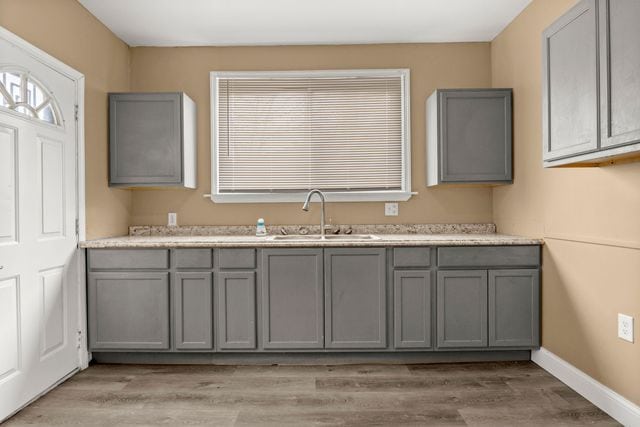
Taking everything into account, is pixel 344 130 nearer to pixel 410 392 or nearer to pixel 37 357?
pixel 410 392

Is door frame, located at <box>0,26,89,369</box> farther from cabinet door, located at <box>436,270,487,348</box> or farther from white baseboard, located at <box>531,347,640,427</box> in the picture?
white baseboard, located at <box>531,347,640,427</box>

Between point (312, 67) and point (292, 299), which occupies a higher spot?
point (312, 67)

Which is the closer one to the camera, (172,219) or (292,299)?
(292,299)

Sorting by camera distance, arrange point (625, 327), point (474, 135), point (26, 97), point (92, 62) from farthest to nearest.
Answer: point (474, 135)
point (92, 62)
point (26, 97)
point (625, 327)

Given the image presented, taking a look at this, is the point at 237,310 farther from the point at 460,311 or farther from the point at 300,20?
the point at 300,20

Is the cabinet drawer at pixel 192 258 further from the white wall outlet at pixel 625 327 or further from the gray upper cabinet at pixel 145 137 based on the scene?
the white wall outlet at pixel 625 327

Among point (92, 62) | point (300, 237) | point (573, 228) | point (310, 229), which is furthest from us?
point (310, 229)

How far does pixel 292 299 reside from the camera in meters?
2.90

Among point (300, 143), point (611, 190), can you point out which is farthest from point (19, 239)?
point (611, 190)

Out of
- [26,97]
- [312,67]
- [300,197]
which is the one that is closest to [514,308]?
[300,197]

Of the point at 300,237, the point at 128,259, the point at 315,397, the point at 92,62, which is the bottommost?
the point at 315,397

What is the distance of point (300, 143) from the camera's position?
3605 mm

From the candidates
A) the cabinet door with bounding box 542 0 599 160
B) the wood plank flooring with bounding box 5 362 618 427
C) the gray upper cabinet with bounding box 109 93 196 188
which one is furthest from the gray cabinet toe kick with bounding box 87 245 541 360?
the cabinet door with bounding box 542 0 599 160

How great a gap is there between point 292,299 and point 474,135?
1.81 metres
